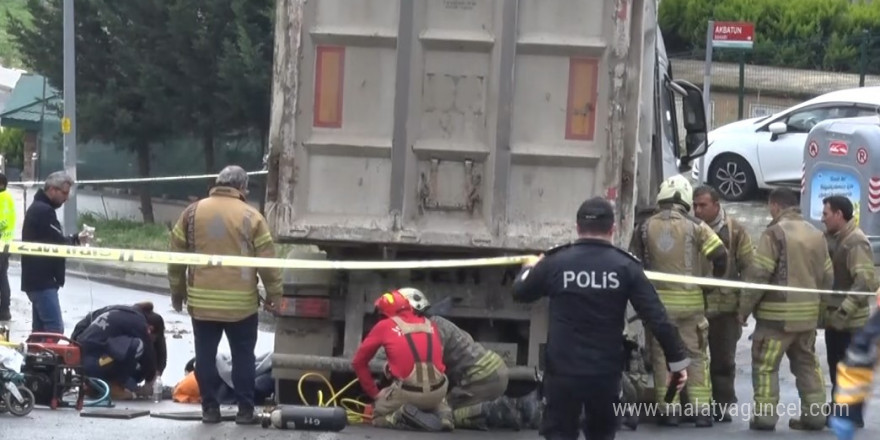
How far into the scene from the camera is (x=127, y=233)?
81.4 feet

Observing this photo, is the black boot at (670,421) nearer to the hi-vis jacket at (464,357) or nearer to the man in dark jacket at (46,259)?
the hi-vis jacket at (464,357)

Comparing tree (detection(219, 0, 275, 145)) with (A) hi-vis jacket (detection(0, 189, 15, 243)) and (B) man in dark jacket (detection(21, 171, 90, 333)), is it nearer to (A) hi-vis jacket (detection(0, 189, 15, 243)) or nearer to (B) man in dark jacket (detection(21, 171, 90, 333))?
(A) hi-vis jacket (detection(0, 189, 15, 243))

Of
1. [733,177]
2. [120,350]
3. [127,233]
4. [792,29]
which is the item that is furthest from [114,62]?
[120,350]

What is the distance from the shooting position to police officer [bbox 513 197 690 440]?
698cm

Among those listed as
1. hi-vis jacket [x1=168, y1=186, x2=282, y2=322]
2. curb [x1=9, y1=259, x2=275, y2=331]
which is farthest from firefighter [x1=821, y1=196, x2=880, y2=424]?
curb [x1=9, y1=259, x2=275, y2=331]

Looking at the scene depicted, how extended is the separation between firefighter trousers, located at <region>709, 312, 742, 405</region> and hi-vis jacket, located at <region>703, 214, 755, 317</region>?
6.5 inches

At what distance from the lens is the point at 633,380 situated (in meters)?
9.66

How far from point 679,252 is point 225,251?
2.81 meters

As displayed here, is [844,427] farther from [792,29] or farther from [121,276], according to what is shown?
[792,29]

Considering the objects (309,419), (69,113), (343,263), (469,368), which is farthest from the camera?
(69,113)

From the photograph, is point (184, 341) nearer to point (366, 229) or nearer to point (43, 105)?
point (366, 229)

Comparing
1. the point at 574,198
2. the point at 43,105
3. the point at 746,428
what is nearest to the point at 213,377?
the point at 574,198

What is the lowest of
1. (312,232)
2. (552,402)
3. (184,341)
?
(184,341)

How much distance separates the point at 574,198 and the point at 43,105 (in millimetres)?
22967
